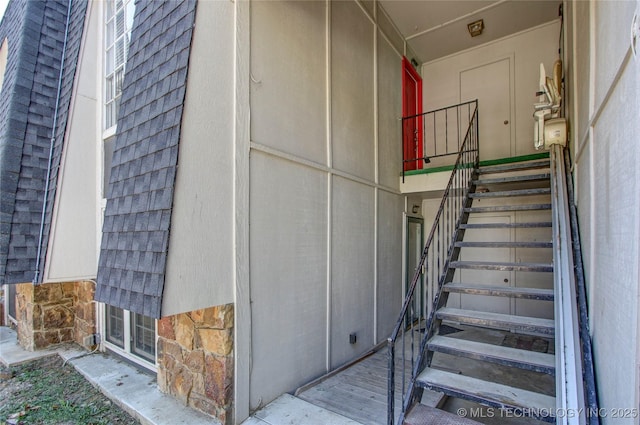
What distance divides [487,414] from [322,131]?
3225mm

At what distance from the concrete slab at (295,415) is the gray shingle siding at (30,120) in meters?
2.80

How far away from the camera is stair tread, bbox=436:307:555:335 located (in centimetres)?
255

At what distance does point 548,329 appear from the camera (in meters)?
2.52

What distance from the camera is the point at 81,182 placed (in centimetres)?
395

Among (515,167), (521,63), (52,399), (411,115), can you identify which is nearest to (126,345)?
(52,399)

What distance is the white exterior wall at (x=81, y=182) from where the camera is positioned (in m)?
3.65

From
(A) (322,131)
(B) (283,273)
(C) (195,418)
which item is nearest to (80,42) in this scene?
(A) (322,131)

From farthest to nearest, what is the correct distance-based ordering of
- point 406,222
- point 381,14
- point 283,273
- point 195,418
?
1. point 406,222
2. point 381,14
3. point 283,273
4. point 195,418

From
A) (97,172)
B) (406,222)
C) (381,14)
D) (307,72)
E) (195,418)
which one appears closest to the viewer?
(195,418)

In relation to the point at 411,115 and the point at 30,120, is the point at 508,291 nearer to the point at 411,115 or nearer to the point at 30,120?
the point at 411,115

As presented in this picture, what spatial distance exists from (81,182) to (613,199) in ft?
16.1

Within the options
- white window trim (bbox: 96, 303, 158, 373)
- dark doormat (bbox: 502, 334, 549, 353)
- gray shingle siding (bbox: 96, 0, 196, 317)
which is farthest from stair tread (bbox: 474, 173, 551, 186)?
white window trim (bbox: 96, 303, 158, 373)

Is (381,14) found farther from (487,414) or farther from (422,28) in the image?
(487,414)

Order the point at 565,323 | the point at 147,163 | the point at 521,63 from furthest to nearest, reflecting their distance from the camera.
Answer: the point at 521,63
the point at 147,163
the point at 565,323
